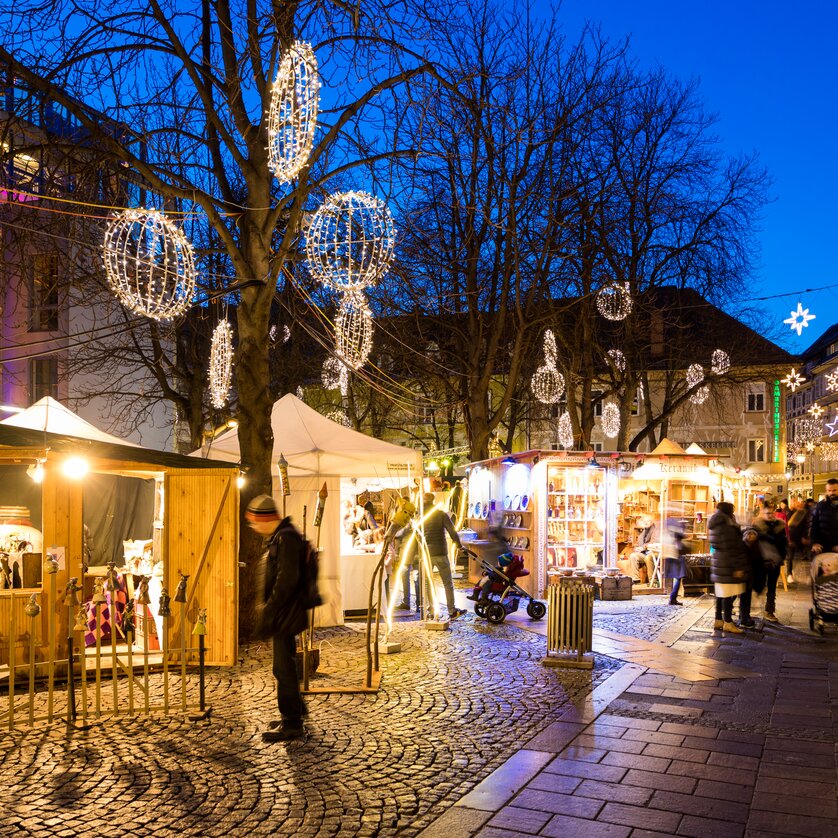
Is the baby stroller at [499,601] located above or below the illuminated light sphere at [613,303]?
below

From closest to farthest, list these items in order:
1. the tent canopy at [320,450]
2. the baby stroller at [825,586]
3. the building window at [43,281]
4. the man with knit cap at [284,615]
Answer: the man with knit cap at [284,615] < the building window at [43,281] < the baby stroller at [825,586] < the tent canopy at [320,450]

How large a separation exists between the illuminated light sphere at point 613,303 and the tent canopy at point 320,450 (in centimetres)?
867

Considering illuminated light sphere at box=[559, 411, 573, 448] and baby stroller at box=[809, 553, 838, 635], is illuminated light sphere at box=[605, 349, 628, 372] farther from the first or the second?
baby stroller at box=[809, 553, 838, 635]

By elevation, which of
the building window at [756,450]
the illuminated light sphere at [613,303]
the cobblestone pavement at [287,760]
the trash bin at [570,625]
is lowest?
the cobblestone pavement at [287,760]

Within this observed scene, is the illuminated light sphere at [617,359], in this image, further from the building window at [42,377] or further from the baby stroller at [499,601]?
the building window at [42,377]

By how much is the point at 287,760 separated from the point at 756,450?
4472cm

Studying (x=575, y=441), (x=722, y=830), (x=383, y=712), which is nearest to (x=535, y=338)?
(x=575, y=441)

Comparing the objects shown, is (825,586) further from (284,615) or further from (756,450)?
(756,450)

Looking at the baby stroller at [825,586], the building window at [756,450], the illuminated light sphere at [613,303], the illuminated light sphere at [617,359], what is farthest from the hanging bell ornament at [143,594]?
the building window at [756,450]

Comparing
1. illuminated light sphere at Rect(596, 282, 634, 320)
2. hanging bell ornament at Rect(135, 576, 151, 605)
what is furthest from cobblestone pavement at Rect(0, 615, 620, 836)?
illuminated light sphere at Rect(596, 282, 634, 320)

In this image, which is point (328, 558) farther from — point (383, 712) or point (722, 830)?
point (722, 830)

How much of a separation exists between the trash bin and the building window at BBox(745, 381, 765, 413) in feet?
132

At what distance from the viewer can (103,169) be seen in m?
11.0

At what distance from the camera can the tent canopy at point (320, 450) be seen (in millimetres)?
12555
